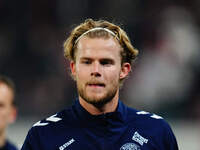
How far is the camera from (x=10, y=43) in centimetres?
1204

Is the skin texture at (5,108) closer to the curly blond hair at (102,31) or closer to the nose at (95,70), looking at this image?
the curly blond hair at (102,31)

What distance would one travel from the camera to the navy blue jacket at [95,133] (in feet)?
13.2

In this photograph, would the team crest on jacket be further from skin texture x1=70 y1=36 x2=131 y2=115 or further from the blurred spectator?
the blurred spectator

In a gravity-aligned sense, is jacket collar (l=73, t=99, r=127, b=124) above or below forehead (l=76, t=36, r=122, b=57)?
below

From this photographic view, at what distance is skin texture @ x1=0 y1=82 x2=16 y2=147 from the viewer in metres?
6.43

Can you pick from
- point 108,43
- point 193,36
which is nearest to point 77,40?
point 108,43

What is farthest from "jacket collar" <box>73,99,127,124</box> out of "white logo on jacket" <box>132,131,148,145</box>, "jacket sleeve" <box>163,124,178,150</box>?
"jacket sleeve" <box>163,124,178,150</box>

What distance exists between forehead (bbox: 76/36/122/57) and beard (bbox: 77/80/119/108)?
0.24 metres

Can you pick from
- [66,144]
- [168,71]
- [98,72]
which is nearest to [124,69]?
[98,72]

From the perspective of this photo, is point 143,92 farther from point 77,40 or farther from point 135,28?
point 77,40

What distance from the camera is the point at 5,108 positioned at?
652 centimetres

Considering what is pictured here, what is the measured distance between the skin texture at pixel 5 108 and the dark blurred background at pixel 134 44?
11.8 ft

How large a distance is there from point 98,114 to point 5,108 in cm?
264

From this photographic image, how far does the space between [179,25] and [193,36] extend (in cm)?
44
